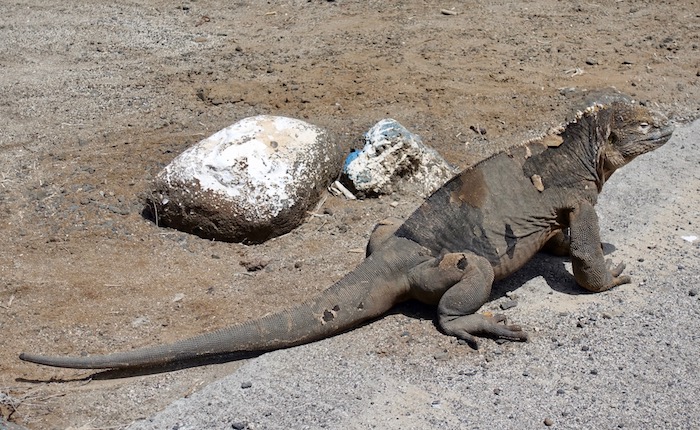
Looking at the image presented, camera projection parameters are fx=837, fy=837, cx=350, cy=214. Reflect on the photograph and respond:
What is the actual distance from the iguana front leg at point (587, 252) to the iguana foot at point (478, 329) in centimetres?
72

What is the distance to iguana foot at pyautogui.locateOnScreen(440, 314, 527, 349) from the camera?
5570 mm

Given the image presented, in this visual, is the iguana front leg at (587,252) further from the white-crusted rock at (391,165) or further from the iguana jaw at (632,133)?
the white-crusted rock at (391,165)

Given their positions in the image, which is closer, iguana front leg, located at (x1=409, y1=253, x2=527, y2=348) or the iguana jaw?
iguana front leg, located at (x1=409, y1=253, x2=527, y2=348)

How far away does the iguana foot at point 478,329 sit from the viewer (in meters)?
5.57

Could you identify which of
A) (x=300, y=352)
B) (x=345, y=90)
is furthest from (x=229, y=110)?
(x=300, y=352)

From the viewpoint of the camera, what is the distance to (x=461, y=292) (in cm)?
566

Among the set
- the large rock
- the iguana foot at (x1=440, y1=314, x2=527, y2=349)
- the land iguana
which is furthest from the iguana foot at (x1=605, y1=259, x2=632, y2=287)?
the large rock

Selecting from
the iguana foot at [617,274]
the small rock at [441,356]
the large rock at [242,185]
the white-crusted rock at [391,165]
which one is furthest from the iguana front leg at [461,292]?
the white-crusted rock at [391,165]

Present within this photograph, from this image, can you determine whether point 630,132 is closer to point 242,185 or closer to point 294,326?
point 294,326

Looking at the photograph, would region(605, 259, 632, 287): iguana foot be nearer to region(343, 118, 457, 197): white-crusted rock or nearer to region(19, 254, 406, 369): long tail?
region(19, 254, 406, 369): long tail

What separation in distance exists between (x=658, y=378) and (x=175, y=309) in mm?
3392

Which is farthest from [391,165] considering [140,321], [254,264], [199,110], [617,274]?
[199,110]

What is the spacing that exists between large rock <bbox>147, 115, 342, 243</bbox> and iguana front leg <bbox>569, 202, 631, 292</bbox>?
2360mm

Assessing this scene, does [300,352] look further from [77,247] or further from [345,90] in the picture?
[345,90]
